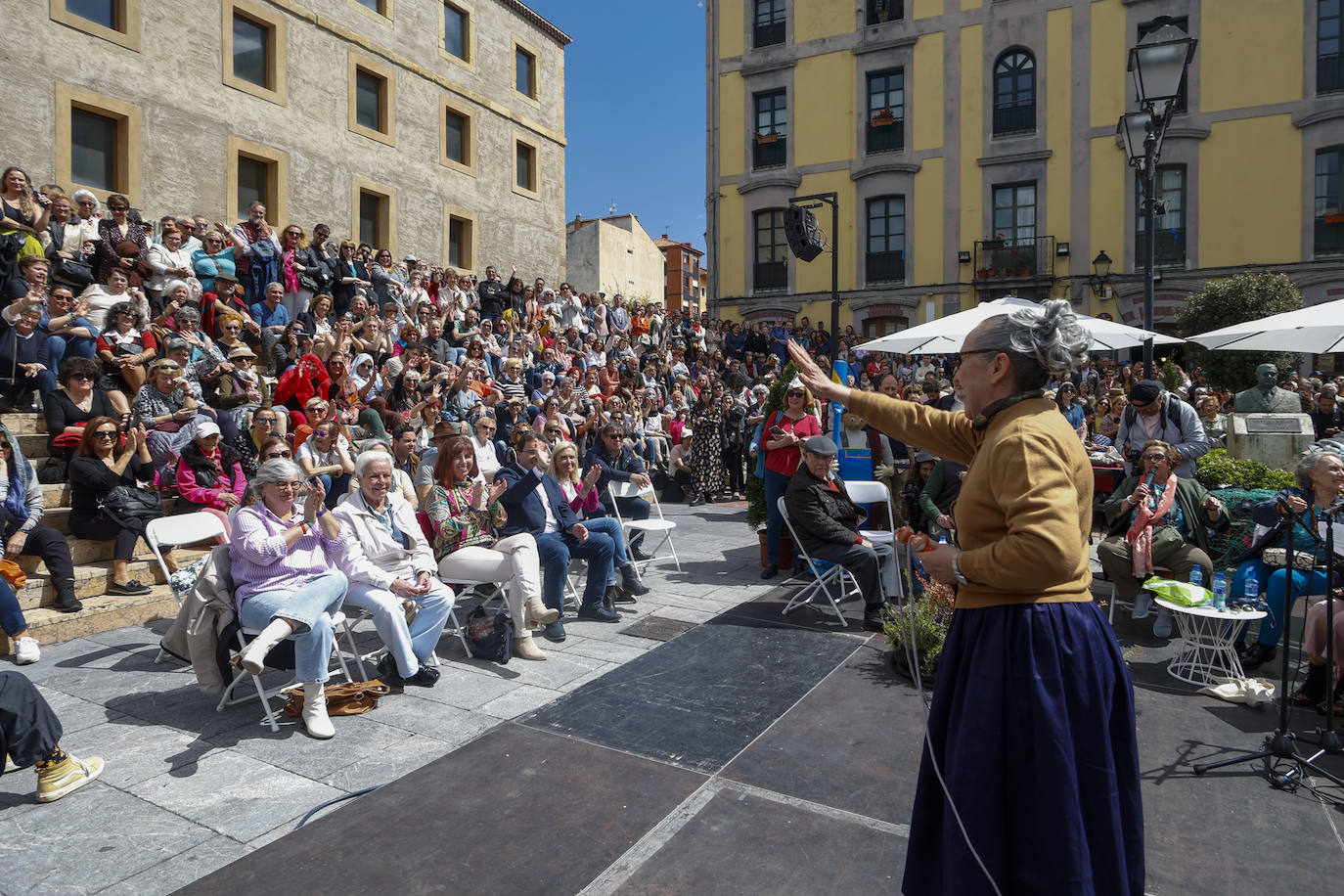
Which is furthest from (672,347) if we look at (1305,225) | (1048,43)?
(1305,225)

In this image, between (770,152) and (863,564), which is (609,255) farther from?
(863,564)

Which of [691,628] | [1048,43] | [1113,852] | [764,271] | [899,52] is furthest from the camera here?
[764,271]

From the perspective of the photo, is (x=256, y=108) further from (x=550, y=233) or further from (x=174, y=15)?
(x=550, y=233)

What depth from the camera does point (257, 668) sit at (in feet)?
14.0

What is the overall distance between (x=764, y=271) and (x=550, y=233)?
6.61m

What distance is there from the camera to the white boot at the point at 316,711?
4367mm

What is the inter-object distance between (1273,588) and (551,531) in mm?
4836

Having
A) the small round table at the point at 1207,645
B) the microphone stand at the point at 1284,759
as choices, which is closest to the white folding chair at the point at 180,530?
the microphone stand at the point at 1284,759

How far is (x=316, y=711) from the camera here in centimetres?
445

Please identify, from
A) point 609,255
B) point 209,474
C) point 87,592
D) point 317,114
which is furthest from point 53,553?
point 609,255

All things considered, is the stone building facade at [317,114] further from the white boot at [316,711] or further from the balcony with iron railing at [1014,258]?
the white boot at [316,711]

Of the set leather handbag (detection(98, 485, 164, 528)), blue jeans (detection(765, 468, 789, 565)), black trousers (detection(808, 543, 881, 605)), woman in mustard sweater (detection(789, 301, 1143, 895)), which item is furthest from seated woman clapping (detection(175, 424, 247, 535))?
woman in mustard sweater (detection(789, 301, 1143, 895))

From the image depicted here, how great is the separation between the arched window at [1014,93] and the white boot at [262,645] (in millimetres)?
23782

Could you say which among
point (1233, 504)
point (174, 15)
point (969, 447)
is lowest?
point (1233, 504)
